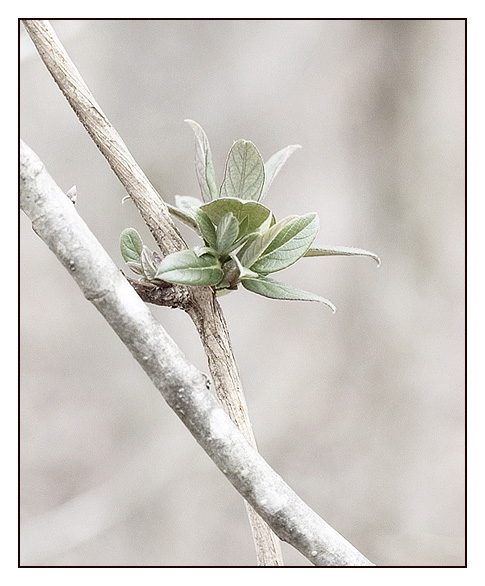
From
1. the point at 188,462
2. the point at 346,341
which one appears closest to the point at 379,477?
the point at 346,341

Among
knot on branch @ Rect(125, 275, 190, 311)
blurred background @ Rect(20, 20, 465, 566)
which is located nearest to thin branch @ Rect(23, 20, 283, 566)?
knot on branch @ Rect(125, 275, 190, 311)

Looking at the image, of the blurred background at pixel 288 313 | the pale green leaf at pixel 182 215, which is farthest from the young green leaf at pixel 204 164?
the blurred background at pixel 288 313

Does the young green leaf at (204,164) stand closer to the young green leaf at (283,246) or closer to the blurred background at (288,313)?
the young green leaf at (283,246)

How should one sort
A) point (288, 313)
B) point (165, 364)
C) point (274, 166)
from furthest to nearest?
1. point (288, 313)
2. point (274, 166)
3. point (165, 364)

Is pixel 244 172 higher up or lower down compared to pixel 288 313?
lower down

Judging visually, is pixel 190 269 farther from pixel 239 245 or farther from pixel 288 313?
pixel 288 313

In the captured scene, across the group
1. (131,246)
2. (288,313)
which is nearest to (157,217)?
(131,246)
